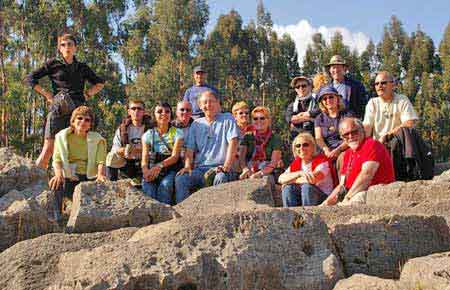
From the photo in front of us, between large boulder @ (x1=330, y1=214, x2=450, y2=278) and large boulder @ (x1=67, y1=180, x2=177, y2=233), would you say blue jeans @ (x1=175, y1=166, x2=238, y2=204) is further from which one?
large boulder @ (x1=330, y1=214, x2=450, y2=278)

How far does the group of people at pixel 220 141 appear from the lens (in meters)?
6.77

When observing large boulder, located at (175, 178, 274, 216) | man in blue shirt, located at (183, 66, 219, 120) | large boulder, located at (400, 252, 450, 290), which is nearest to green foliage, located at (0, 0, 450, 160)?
man in blue shirt, located at (183, 66, 219, 120)

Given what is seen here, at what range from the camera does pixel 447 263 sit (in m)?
3.73

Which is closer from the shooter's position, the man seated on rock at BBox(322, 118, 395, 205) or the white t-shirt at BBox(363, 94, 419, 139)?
the man seated on rock at BBox(322, 118, 395, 205)

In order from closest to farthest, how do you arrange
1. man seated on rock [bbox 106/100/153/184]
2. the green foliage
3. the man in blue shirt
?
1. man seated on rock [bbox 106/100/153/184]
2. the man in blue shirt
3. the green foliage

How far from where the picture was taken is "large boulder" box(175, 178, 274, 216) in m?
6.24

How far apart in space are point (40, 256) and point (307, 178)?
125 inches

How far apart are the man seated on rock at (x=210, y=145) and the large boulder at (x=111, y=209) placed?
2096 millimetres

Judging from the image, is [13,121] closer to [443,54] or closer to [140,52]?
[140,52]

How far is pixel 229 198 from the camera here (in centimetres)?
649

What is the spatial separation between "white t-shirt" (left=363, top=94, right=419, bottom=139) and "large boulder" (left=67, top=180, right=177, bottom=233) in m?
3.62

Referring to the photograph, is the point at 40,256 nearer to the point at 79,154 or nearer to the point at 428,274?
the point at 428,274

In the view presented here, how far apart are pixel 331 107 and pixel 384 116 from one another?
715 millimetres

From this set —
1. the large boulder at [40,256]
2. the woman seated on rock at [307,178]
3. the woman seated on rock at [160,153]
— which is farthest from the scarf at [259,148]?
the large boulder at [40,256]
